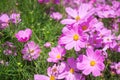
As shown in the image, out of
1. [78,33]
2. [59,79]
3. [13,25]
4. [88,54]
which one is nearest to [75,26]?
[78,33]

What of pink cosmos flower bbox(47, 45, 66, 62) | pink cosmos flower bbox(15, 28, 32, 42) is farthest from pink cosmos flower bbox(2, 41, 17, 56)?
pink cosmos flower bbox(47, 45, 66, 62)

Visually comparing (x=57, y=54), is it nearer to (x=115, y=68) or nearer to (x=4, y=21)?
(x=115, y=68)

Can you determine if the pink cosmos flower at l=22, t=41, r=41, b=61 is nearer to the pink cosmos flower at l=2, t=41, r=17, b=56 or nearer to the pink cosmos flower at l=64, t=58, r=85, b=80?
the pink cosmos flower at l=2, t=41, r=17, b=56

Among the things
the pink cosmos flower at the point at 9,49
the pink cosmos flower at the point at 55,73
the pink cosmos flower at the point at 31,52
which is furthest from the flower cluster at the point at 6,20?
the pink cosmos flower at the point at 55,73

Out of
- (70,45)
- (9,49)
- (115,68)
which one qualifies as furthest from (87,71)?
(9,49)

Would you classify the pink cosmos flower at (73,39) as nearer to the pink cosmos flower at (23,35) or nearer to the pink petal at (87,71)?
A: the pink petal at (87,71)

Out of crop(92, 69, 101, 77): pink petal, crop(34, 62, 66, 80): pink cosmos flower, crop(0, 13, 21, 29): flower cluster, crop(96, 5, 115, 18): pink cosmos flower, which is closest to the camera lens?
crop(92, 69, 101, 77): pink petal
